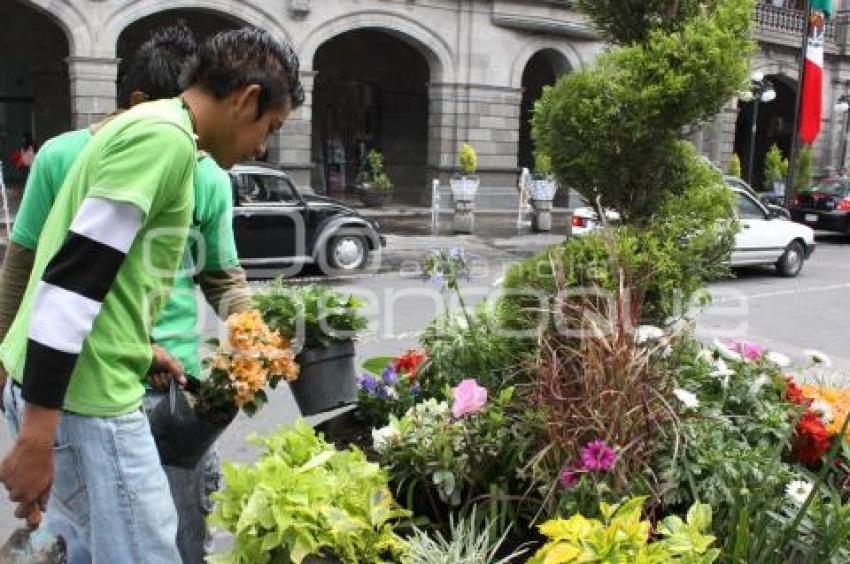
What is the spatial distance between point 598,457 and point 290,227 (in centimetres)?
1048

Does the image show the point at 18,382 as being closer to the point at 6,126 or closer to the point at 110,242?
the point at 110,242

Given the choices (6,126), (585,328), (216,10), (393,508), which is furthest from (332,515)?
(6,126)

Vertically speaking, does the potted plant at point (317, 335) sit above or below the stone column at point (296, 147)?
below

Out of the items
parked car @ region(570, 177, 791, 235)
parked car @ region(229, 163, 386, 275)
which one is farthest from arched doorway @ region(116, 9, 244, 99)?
parked car @ region(570, 177, 791, 235)

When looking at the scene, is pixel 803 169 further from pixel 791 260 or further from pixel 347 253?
pixel 347 253

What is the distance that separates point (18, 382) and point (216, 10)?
61.3 ft

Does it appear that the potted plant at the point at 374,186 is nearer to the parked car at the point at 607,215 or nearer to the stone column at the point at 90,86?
the stone column at the point at 90,86

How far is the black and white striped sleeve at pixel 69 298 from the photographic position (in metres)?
1.93

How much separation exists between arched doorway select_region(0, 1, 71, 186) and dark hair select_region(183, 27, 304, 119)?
20851 millimetres

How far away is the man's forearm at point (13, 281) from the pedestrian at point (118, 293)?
482mm

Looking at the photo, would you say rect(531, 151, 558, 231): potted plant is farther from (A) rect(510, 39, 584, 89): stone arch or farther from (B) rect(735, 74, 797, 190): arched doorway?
(B) rect(735, 74, 797, 190): arched doorway

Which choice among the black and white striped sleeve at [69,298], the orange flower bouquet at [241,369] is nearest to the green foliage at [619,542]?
the orange flower bouquet at [241,369]

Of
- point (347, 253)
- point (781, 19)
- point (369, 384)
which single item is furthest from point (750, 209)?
point (781, 19)

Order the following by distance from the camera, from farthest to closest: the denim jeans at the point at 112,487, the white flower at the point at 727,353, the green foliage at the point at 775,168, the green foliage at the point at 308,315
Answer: the green foliage at the point at 775,168 → the white flower at the point at 727,353 → the green foliage at the point at 308,315 → the denim jeans at the point at 112,487
